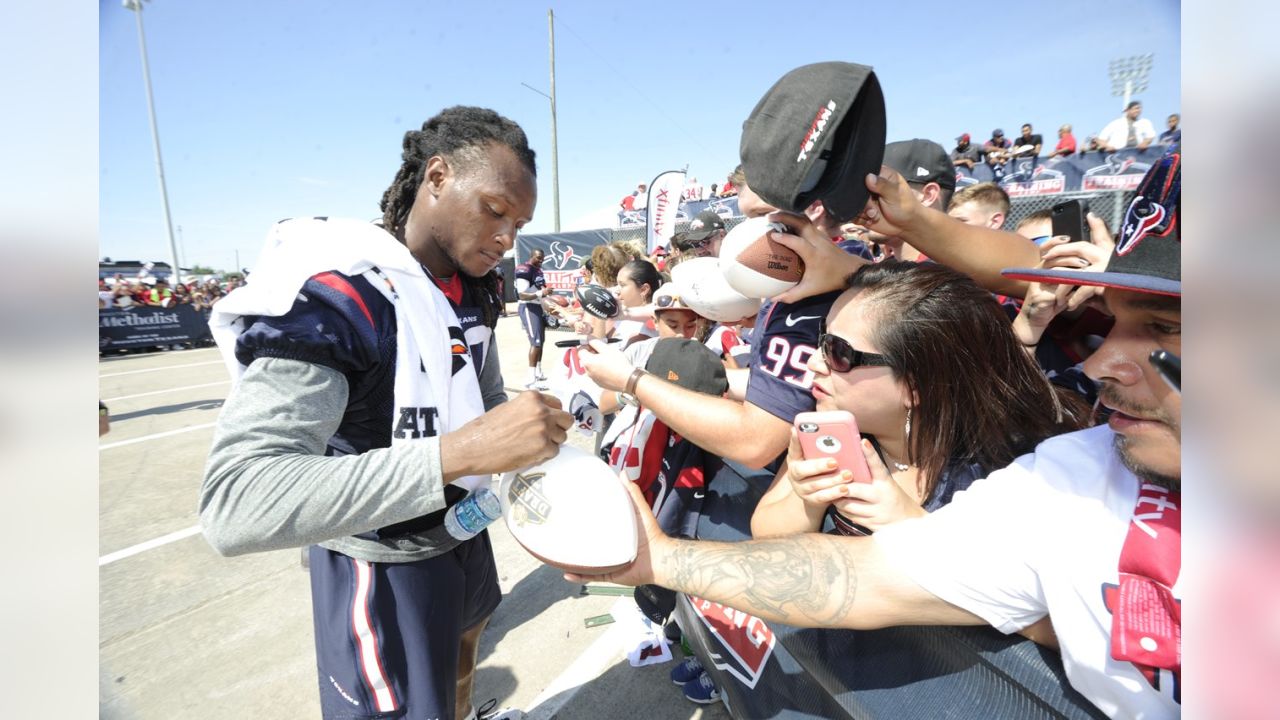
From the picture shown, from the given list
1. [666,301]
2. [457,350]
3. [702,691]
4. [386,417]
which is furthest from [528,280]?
[386,417]

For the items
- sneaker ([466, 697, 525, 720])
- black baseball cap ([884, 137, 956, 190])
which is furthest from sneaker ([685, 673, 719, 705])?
black baseball cap ([884, 137, 956, 190])

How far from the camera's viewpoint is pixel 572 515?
4.00 feet

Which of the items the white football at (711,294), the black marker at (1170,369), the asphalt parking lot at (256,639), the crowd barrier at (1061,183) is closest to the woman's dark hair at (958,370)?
the white football at (711,294)

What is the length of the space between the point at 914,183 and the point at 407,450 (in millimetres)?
2564

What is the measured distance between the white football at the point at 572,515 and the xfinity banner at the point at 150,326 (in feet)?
56.5

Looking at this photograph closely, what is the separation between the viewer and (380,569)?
1458 millimetres

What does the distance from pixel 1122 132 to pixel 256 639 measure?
12173 millimetres

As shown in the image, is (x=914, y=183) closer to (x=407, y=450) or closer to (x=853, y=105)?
(x=853, y=105)

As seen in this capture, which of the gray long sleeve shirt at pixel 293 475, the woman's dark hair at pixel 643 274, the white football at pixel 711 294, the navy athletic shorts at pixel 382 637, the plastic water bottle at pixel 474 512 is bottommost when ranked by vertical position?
the navy athletic shorts at pixel 382 637

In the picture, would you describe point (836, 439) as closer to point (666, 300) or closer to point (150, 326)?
point (666, 300)

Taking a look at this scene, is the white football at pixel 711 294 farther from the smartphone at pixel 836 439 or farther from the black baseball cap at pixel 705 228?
the black baseball cap at pixel 705 228

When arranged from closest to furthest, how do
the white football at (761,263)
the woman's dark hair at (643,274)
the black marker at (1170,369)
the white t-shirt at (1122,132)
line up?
the black marker at (1170,369), the white football at (761,263), the woman's dark hair at (643,274), the white t-shirt at (1122,132)

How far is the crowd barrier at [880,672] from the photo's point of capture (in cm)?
103

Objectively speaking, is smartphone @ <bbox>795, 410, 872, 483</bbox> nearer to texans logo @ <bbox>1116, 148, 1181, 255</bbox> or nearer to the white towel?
texans logo @ <bbox>1116, 148, 1181, 255</bbox>
